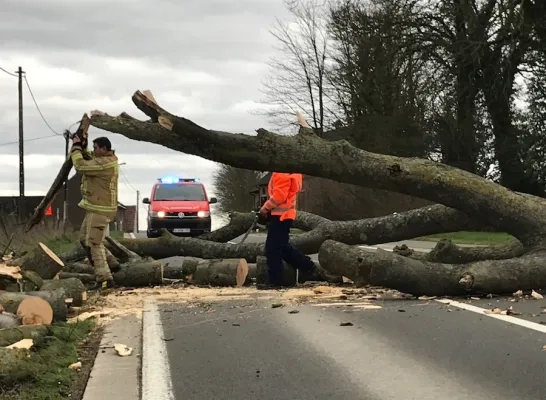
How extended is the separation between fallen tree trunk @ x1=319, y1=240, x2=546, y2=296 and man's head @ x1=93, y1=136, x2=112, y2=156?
3737mm

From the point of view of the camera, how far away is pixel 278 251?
10.6 meters

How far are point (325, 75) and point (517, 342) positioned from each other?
39.8 meters

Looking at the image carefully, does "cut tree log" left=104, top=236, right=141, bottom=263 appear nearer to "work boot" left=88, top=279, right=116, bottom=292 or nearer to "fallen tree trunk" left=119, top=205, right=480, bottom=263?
"fallen tree trunk" left=119, top=205, right=480, bottom=263

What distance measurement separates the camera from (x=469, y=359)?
584 centimetres

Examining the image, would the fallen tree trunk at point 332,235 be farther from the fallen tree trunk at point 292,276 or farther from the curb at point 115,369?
the curb at point 115,369

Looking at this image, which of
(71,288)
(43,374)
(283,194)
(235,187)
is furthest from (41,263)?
(235,187)

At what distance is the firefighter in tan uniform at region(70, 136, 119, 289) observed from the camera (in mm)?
10484

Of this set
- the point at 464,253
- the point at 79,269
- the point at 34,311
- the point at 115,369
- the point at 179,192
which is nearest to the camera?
the point at 115,369

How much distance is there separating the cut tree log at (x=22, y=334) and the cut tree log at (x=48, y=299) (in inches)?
24.1

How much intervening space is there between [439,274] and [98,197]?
15.8ft

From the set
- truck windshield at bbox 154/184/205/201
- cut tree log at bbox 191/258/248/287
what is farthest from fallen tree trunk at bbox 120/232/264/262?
truck windshield at bbox 154/184/205/201

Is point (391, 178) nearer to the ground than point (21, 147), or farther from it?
nearer to the ground

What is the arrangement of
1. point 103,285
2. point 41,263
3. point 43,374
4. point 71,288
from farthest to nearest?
1. point 103,285
2. point 41,263
3. point 71,288
4. point 43,374

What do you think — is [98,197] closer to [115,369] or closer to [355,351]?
[115,369]
